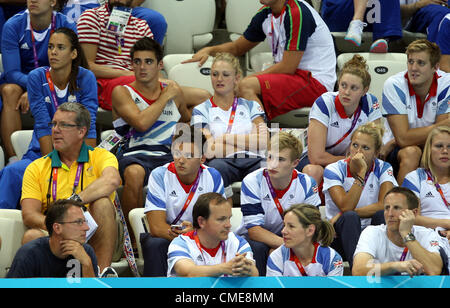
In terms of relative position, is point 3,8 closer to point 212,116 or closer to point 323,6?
point 212,116

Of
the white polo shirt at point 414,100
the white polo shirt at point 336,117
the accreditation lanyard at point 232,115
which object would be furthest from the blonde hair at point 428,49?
the accreditation lanyard at point 232,115

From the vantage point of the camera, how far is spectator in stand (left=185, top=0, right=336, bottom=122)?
6152 mm

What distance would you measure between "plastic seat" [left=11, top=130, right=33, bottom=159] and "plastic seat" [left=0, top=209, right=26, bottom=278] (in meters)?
0.97

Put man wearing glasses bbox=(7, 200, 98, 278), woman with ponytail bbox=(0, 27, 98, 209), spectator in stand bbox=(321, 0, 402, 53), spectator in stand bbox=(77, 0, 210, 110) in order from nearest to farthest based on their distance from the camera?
man wearing glasses bbox=(7, 200, 98, 278)
woman with ponytail bbox=(0, 27, 98, 209)
spectator in stand bbox=(77, 0, 210, 110)
spectator in stand bbox=(321, 0, 402, 53)

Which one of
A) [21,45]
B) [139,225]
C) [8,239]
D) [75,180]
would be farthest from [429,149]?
[21,45]

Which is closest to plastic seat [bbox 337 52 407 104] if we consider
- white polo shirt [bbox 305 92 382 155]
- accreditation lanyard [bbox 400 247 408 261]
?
white polo shirt [bbox 305 92 382 155]

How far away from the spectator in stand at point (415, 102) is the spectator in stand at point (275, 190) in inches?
36.0

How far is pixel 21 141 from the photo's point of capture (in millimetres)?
5660

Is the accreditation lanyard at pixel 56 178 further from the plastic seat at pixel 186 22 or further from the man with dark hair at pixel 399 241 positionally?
the plastic seat at pixel 186 22

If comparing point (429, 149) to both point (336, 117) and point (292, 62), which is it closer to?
point (336, 117)

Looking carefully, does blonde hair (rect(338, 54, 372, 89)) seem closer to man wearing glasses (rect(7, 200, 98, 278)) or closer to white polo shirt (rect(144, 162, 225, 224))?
white polo shirt (rect(144, 162, 225, 224))

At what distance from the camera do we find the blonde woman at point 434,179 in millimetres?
5070

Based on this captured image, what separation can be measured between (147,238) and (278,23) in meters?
2.22

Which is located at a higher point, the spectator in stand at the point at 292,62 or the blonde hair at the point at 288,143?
the spectator in stand at the point at 292,62
